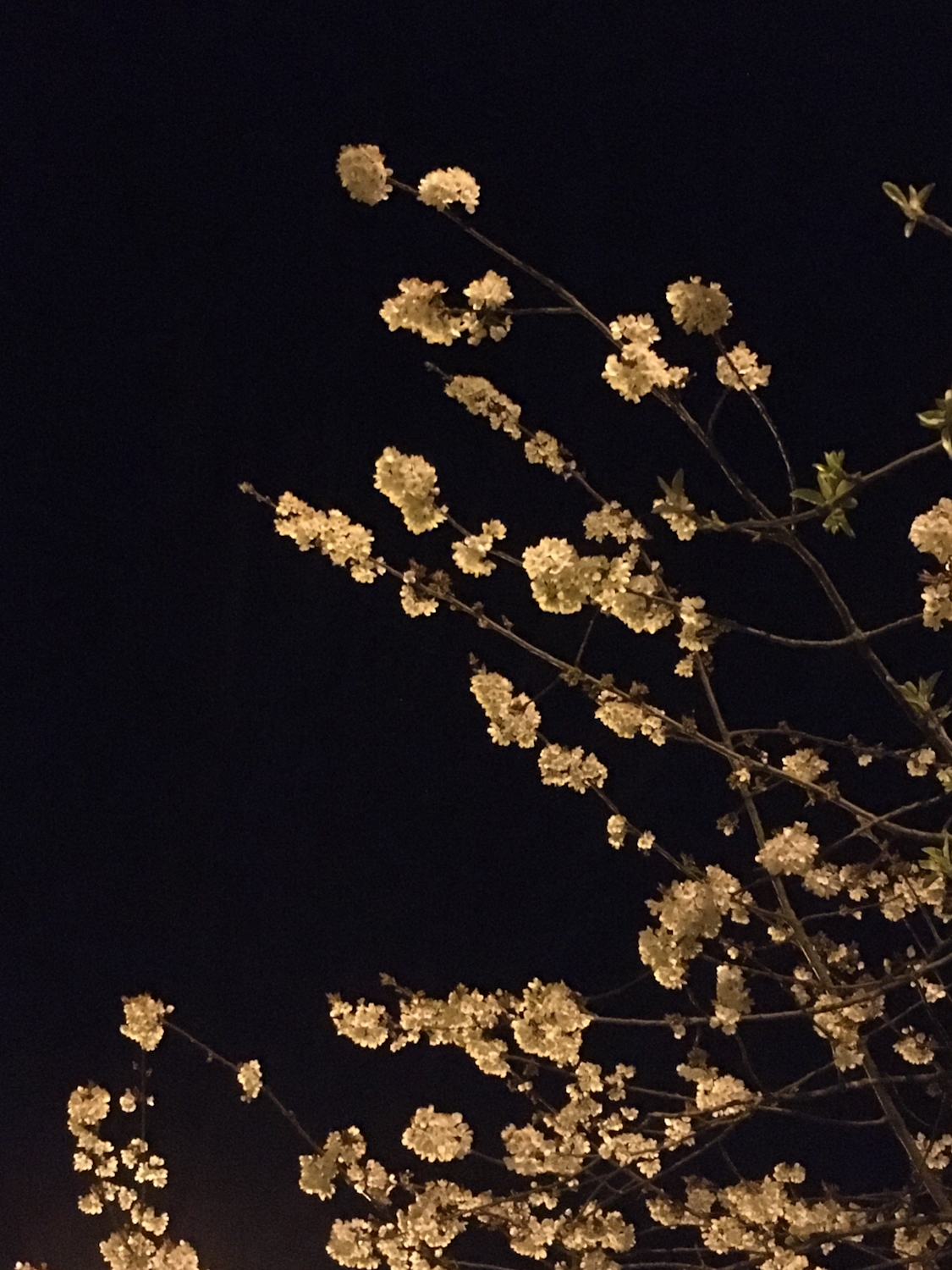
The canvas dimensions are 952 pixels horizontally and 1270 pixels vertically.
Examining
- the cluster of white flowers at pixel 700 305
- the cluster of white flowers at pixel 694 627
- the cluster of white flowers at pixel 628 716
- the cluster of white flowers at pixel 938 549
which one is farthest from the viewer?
the cluster of white flowers at pixel 628 716

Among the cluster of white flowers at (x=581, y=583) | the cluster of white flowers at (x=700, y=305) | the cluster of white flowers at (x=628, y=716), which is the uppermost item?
the cluster of white flowers at (x=700, y=305)

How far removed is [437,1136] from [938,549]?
8.54ft

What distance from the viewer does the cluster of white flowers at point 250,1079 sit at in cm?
426

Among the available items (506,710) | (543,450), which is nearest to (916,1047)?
(506,710)

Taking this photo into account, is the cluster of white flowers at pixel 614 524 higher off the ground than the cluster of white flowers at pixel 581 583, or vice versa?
the cluster of white flowers at pixel 614 524

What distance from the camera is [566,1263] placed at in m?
3.70

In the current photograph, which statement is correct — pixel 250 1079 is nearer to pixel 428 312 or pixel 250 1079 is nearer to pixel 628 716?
pixel 628 716

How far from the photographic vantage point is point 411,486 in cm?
313

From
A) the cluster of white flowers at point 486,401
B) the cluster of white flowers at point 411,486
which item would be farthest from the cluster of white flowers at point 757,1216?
the cluster of white flowers at point 486,401

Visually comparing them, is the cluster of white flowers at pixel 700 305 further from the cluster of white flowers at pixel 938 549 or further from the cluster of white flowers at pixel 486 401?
the cluster of white flowers at pixel 486 401

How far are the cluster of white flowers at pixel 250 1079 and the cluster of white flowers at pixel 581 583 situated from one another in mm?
2475

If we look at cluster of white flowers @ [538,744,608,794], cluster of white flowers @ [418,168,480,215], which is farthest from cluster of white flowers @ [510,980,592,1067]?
cluster of white flowers @ [418,168,480,215]

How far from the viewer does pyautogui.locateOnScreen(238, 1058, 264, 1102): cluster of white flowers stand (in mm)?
4262

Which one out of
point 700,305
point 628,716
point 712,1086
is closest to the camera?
point 700,305
